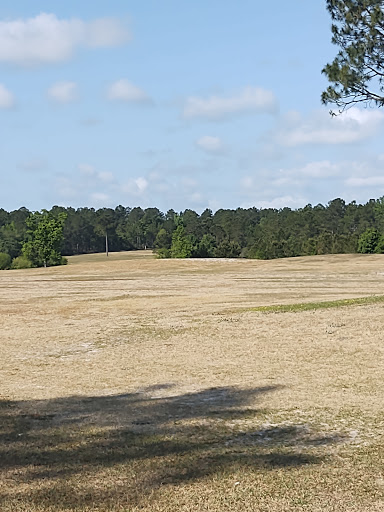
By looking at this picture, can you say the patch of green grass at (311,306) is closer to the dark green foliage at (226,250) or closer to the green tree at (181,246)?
the green tree at (181,246)

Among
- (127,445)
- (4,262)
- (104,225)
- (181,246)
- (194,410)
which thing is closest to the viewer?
(127,445)

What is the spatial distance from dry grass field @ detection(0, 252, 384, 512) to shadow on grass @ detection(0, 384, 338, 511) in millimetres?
26

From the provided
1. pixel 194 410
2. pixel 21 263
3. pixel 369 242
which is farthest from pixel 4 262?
pixel 194 410

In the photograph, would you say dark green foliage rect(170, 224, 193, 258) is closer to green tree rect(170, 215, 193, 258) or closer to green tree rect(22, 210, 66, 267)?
green tree rect(170, 215, 193, 258)

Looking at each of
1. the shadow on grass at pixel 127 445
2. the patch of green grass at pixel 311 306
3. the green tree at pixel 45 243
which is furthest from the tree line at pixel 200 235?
the shadow on grass at pixel 127 445

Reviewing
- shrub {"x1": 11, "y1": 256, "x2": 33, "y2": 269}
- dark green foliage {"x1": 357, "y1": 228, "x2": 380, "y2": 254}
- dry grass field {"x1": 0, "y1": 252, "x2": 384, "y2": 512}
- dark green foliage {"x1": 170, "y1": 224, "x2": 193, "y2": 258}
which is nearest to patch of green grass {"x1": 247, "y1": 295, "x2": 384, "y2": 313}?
dry grass field {"x1": 0, "y1": 252, "x2": 384, "y2": 512}

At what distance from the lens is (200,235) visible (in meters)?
144

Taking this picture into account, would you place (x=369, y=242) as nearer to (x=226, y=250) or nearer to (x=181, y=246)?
(x=226, y=250)

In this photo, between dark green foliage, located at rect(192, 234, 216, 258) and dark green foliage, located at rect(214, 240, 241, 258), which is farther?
dark green foliage, located at rect(214, 240, 241, 258)

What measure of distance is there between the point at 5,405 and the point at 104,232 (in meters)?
151

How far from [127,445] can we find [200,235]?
13565 cm

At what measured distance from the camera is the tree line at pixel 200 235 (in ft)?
321

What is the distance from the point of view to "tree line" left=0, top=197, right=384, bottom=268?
9775cm

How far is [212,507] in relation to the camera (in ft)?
21.8
